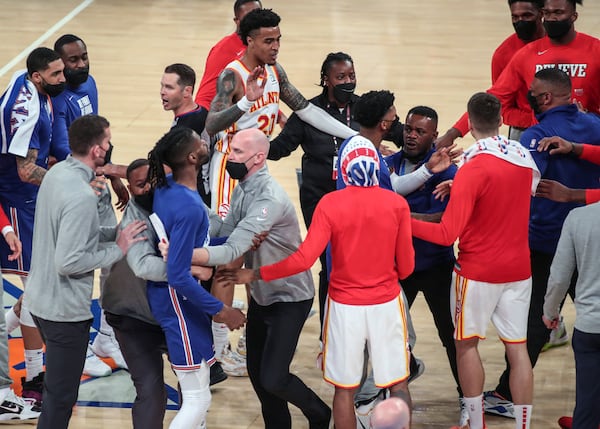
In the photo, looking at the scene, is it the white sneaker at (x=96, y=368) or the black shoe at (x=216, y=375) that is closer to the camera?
the black shoe at (x=216, y=375)

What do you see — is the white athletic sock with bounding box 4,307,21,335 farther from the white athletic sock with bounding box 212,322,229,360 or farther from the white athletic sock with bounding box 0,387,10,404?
the white athletic sock with bounding box 212,322,229,360

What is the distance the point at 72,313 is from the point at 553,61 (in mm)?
3608

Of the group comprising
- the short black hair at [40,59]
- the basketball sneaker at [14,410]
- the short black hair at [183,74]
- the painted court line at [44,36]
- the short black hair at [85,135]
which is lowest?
the basketball sneaker at [14,410]

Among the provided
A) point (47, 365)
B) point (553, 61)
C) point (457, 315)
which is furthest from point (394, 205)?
point (553, 61)

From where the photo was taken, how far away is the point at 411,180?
597cm

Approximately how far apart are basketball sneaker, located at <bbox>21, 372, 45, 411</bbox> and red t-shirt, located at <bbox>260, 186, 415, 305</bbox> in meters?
1.88

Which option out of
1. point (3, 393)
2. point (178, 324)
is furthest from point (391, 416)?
point (3, 393)

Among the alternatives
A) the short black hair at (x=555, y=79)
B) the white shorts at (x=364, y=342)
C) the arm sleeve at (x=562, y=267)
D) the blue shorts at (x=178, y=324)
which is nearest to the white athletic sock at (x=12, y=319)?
the blue shorts at (x=178, y=324)

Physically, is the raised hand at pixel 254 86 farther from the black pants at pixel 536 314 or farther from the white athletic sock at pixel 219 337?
the black pants at pixel 536 314

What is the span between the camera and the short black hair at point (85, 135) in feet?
17.3

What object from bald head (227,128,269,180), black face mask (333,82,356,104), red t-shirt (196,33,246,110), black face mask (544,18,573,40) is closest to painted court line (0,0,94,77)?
red t-shirt (196,33,246,110)

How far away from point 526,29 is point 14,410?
14.3ft

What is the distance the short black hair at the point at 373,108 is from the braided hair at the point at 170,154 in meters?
0.98

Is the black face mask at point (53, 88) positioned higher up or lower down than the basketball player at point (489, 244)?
higher up
